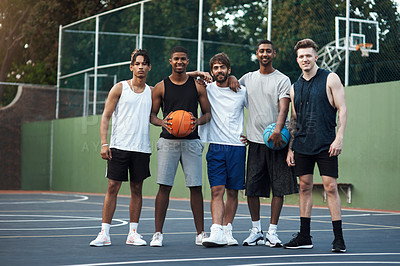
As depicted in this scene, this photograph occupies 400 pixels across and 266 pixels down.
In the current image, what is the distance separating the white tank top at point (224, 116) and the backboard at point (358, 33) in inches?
235

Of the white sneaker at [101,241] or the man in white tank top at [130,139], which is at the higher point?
the man in white tank top at [130,139]

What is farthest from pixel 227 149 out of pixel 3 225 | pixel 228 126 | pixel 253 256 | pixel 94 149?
pixel 94 149

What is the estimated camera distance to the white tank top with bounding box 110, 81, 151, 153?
641cm

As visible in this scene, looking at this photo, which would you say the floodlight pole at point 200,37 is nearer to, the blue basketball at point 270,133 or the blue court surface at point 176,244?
the blue court surface at point 176,244

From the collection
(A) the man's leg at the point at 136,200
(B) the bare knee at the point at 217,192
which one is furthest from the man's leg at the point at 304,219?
(A) the man's leg at the point at 136,200

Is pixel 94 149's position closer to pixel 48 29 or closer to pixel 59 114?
pixel 59 114

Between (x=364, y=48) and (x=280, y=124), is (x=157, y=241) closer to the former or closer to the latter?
(x=280, y=124)

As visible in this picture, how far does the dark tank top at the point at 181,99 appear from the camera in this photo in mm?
6352

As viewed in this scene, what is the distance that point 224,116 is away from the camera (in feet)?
21.0

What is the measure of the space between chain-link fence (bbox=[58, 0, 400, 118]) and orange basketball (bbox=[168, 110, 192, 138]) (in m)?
6.42

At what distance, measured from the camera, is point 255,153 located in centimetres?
639

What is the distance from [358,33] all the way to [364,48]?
30 centimetres

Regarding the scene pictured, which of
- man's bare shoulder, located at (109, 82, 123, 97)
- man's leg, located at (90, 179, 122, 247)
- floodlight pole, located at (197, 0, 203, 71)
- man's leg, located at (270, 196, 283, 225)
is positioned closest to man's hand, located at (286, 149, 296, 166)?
man's leg, located at (270, 196, 283, 225)

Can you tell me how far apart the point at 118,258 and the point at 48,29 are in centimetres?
2425
